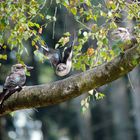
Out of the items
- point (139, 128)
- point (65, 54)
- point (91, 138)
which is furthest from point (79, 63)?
point (91, 138)

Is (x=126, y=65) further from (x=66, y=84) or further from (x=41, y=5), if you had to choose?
(x=41, y=5)

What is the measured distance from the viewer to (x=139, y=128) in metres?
19.5

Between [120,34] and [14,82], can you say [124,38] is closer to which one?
[120,34]

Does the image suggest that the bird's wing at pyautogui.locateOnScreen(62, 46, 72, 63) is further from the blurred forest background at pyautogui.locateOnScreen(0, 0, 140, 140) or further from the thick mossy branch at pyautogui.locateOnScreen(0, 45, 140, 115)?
the blurred forest background at pyautogui.locateOnScreen(0, 0, 140, 140)

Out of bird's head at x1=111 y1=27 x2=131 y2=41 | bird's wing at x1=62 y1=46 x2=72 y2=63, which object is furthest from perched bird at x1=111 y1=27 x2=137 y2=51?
bird's wing at x1=62 y1=46 x2=72 y2=63

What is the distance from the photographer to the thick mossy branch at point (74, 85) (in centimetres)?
617

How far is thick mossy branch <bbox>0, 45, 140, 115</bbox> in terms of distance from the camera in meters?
6.17

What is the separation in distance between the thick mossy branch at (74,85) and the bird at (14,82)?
0.18ft

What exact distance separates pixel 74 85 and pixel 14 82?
90 cm

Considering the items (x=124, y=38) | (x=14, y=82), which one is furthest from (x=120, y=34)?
(x=14, y=82)

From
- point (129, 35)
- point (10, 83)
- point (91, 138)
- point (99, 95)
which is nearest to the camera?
point (129, 35)

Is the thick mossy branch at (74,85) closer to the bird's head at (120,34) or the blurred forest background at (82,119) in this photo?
the bird's head at (120,34)

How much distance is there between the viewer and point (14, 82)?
7.09m

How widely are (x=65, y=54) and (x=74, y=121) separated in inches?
621
